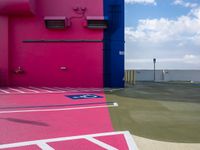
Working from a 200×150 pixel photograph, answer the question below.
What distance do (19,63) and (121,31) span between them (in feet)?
20.1

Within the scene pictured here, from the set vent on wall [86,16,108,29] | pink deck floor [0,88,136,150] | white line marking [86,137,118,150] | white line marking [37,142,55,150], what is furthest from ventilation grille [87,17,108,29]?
white line marking [37,142,55,150]

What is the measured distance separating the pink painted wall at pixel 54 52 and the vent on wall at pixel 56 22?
1.06 ft

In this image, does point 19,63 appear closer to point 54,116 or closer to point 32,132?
point 54,116

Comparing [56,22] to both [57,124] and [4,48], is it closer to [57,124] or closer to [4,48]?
[4,48]

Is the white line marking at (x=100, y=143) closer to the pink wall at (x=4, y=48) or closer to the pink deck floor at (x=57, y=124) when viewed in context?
the pink deck floor at (x=57, y=124)

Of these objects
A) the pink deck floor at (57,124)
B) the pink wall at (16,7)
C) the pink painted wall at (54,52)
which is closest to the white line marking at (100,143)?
the pink deck floor at (57,124)

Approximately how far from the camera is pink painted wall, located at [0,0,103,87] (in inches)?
596

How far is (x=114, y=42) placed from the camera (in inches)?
596

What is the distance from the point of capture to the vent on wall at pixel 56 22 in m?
14.7

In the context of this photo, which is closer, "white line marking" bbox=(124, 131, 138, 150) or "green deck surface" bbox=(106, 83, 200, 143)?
"white line marking" bbox=(124, 131, 138, 150)

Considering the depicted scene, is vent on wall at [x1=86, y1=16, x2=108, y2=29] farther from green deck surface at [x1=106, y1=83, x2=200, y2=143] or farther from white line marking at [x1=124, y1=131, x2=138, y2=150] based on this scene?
white line marking at [x1=124, y1=131, x2=138, y2=150]

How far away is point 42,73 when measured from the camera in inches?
598

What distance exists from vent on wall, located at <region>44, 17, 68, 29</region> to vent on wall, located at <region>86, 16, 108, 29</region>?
51.0 inches

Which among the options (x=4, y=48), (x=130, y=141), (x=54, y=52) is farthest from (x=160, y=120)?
(x=4, y=48)
